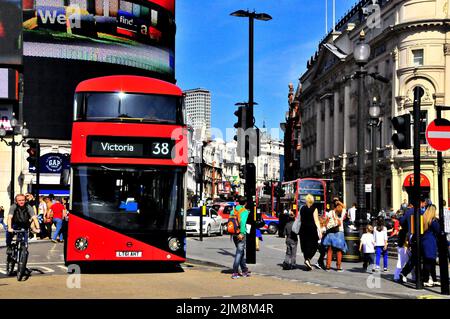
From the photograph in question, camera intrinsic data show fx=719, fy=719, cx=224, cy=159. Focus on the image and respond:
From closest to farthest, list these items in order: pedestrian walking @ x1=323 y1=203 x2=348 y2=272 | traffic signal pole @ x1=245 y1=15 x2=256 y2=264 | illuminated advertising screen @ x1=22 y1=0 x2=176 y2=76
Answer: pedestrian walking @ x1=323 y1=203 x2=348 y2=272 < traffic signal pole @ x1=245 y1=15 x2=256 y2=264 < illuminated advertising screen @ x1=22 y1=0 x2=176 y2=76

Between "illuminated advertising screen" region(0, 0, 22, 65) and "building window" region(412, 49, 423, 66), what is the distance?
35332 millimetres

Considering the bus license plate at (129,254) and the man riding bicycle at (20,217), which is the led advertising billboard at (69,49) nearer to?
the man riding bicycle at (20,217)

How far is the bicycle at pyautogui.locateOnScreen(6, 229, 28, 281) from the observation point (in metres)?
14.7

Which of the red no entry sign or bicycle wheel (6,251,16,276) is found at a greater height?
the red no entry sign

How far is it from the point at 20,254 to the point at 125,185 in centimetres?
263

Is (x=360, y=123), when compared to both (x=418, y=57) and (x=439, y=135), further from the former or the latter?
(x=418, y=57)

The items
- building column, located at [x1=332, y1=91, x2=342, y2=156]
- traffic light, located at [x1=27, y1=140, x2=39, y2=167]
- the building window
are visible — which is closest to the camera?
traffic light, located at [x1=27, y1=140, x2=39, y2=167]

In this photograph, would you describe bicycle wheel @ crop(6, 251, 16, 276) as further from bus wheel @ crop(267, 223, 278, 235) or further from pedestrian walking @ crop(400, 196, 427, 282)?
bus wheel @ crop(267, 223, 278, 235)

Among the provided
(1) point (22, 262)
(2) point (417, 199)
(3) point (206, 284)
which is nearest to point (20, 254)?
(1) point (22, 262)

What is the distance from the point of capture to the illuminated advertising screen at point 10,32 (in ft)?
218

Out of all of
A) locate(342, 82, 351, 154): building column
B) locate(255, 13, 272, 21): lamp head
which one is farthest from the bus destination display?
locate(342, 82, 351, 154): building column

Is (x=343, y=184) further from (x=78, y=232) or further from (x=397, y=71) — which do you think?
(x=78, y=232)

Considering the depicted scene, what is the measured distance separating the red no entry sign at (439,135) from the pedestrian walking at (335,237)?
516 centimetres

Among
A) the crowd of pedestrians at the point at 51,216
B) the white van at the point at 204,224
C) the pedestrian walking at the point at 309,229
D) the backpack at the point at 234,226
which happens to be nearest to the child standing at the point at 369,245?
the pedestrian walking at the point at 309,229
